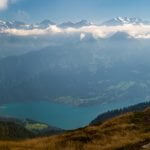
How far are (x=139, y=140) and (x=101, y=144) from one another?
246cm

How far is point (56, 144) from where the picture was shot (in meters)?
26.4

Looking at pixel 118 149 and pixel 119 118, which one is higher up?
pixel 119 118

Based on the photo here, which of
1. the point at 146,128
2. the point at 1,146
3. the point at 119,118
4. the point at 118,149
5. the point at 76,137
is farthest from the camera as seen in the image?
the point at 119,118

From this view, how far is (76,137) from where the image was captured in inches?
1128

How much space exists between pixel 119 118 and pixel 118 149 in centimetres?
1549

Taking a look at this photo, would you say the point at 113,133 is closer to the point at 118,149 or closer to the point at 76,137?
the point at 76,137

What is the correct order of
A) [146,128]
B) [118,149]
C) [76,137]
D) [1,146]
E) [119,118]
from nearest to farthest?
[118,149] → [1,146] → [76,137] → [146,128] → [119,118]

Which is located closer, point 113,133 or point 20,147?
point 20,147

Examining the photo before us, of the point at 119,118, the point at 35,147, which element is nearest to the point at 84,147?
the point at 35,147

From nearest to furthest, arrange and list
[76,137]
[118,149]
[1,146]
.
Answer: [118,149] < [1,146] < [76,137]

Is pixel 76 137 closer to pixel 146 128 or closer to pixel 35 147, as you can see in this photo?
pixel 35 147

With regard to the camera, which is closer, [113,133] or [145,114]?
[113,133]

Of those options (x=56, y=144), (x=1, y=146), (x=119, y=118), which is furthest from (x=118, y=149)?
(x=119, y=118)

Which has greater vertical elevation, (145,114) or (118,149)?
(145,114)
